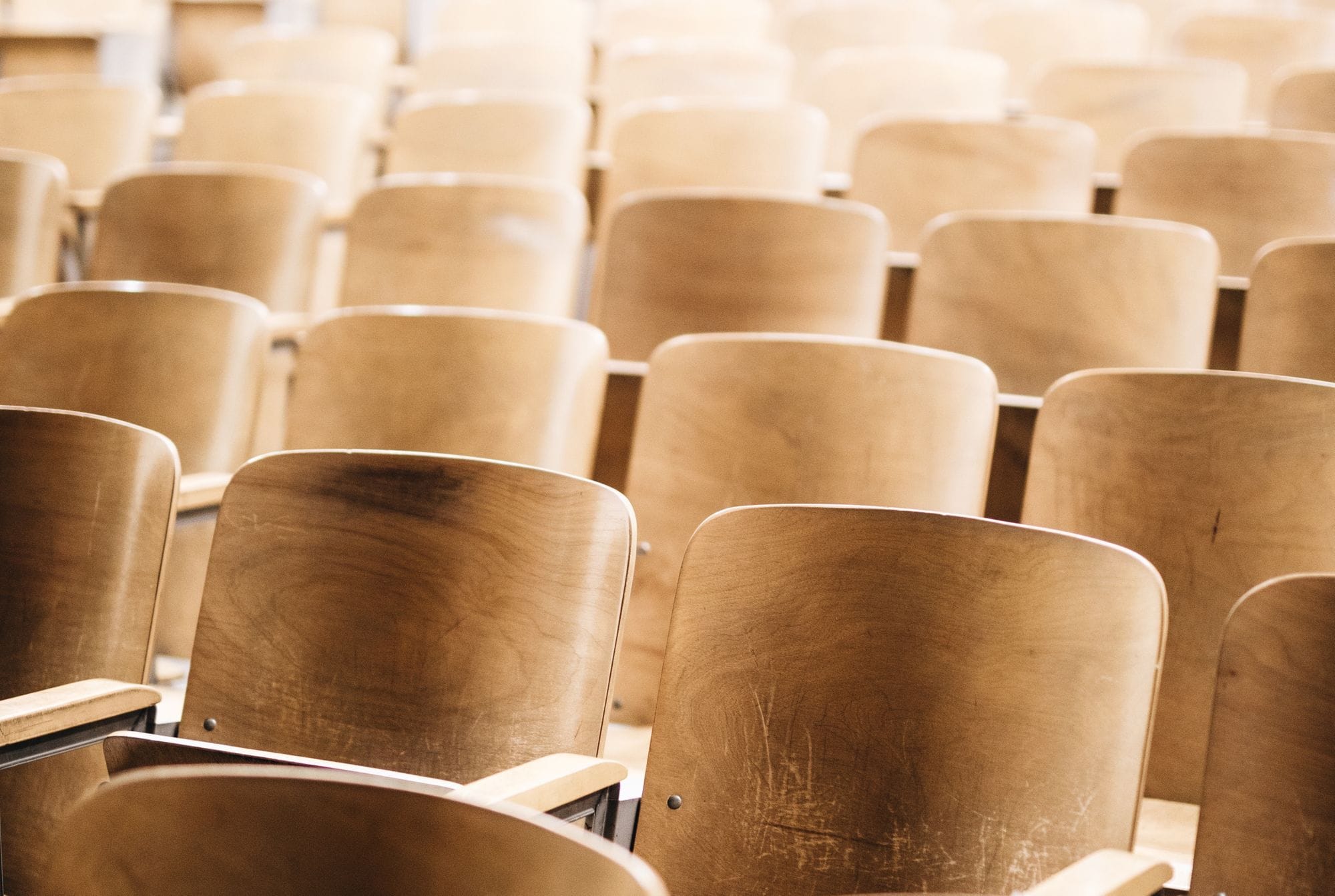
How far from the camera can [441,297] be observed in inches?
29.0

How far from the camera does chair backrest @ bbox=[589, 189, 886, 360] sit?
26.2 inches

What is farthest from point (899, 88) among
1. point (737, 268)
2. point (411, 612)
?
point (411, 612)

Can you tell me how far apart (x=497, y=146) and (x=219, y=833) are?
0.72 meters

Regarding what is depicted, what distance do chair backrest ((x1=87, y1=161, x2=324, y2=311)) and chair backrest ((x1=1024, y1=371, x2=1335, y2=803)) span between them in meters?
0.43

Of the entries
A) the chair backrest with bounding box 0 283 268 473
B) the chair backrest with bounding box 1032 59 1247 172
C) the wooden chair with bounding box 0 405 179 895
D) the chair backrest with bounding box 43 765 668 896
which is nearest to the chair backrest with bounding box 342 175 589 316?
the chair backrest with bounding box 0 283 268 473

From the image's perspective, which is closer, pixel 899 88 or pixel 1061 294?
pixel 1061 294

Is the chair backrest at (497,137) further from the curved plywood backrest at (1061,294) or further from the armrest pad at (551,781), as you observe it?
the armrest pad at (551,781)

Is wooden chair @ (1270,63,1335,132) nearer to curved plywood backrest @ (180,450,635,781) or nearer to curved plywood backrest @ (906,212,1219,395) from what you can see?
curved plywood backrest @ (906,212,1219,395)

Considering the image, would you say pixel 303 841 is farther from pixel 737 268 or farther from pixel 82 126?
pixel 82 126

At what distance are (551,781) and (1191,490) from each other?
0.79 feet

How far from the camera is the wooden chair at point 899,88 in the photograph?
0.99 metres

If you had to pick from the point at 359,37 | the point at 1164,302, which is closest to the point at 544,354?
the point at 1164,302

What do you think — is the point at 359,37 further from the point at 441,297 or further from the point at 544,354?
the point at 544,354

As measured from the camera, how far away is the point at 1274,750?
33 centimetres
